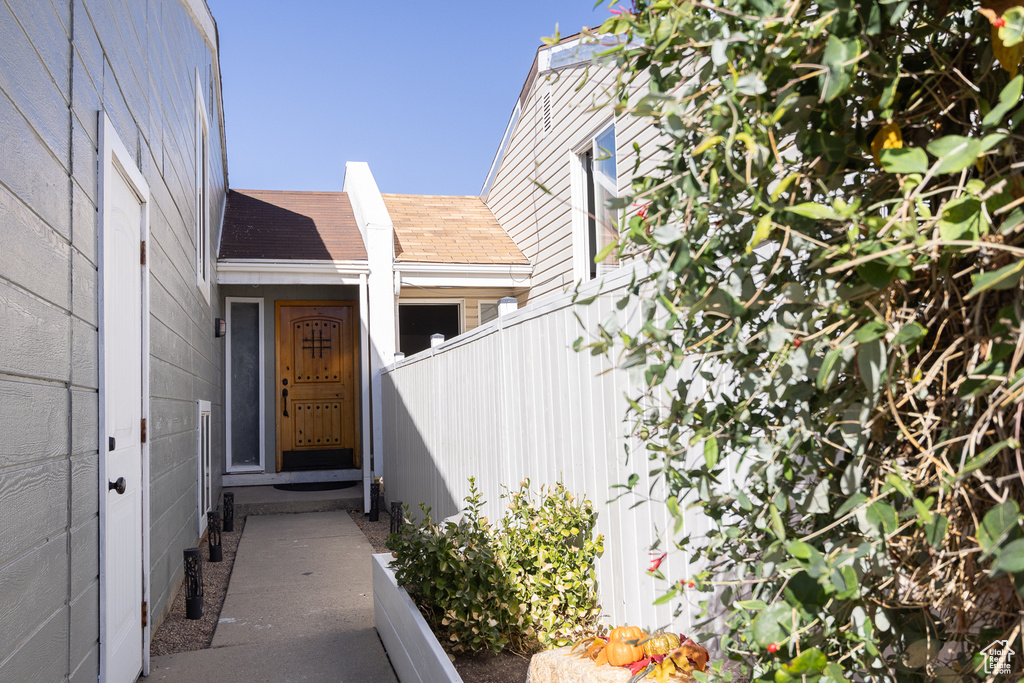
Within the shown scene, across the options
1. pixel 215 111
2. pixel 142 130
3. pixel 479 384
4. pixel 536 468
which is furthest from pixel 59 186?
pixel 215 111

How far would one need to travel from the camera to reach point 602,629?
8.97ft

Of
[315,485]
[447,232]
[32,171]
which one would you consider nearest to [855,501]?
[32,171]

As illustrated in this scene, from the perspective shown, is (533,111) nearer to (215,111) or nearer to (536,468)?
(215,111)

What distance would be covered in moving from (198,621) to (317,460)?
5.61 meters

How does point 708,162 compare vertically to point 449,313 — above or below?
below

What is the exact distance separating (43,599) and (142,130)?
269cm

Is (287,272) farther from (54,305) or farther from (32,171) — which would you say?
(32,171)

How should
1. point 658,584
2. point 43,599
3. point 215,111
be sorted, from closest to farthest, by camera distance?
point 43,599 → point 658,584 → point 215,111

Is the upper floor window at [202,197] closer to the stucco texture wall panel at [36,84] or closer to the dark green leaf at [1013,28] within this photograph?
the stucco texture wall panel at [36,84]

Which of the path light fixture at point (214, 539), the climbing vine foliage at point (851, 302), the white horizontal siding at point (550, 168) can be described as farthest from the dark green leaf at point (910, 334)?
the path light fixture at point (214, 539)

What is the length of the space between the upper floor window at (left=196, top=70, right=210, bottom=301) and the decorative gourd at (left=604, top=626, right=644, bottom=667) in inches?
224

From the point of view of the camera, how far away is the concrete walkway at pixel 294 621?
3779 millimetres

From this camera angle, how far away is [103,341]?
2863 mm

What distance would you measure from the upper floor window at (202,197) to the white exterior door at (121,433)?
318 cm
